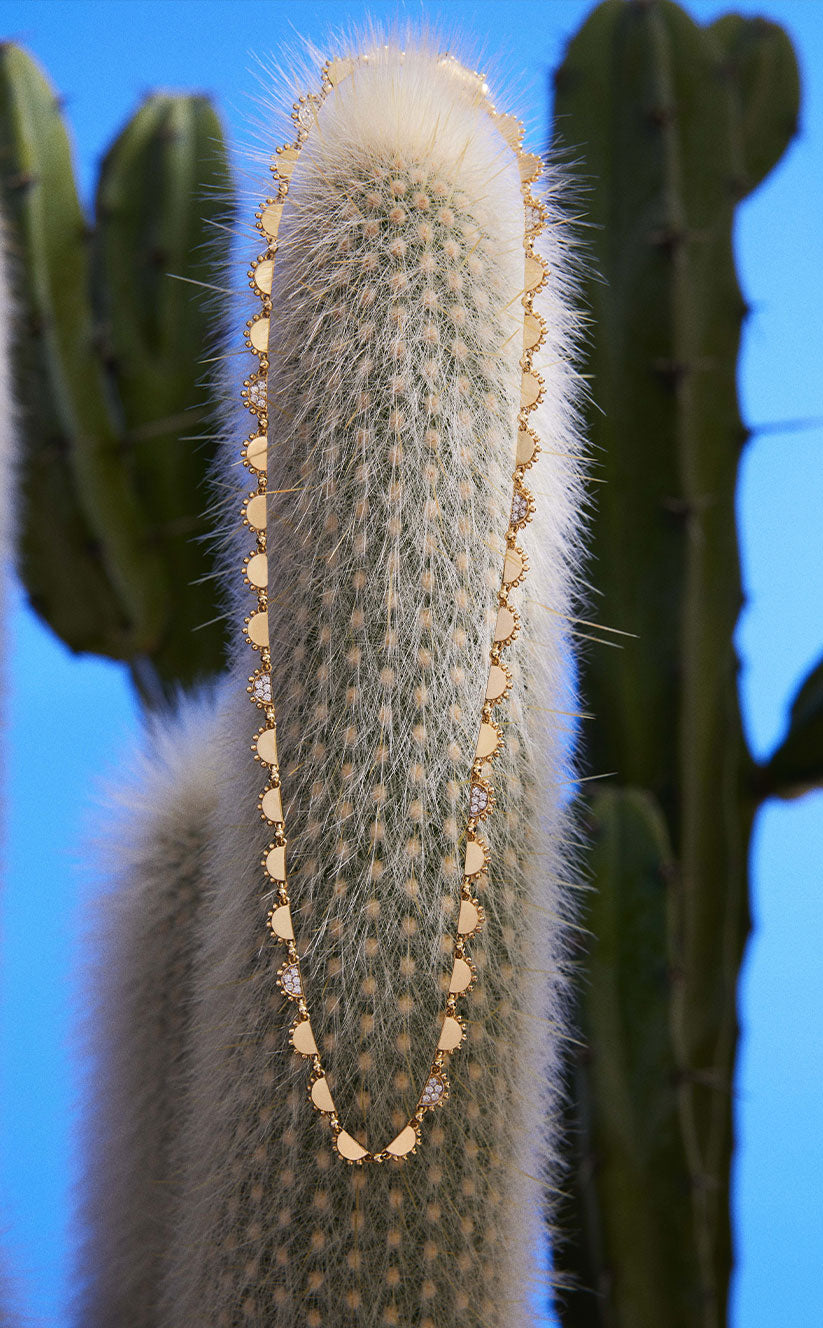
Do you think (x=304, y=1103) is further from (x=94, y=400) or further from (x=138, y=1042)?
(x=94, y=400)

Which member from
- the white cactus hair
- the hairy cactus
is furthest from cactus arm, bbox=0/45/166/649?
the white cactus hair

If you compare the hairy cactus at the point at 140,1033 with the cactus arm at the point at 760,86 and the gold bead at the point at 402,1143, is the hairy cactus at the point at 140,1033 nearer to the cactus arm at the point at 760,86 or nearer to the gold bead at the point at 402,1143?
the gold bead at the point at 402,1143

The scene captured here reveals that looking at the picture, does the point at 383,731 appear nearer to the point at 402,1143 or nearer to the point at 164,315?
the point at 402,1143

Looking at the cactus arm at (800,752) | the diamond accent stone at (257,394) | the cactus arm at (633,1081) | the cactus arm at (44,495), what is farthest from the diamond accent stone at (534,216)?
the cactus arm at (44,495)

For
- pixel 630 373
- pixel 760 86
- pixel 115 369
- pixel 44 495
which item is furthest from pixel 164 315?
pixel 760 86

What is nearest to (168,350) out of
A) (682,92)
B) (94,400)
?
(94,400)

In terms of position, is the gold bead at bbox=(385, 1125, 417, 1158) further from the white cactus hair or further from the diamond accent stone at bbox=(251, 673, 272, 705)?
the diamond accent stone at bbox=(251, 673, 272, 705)
